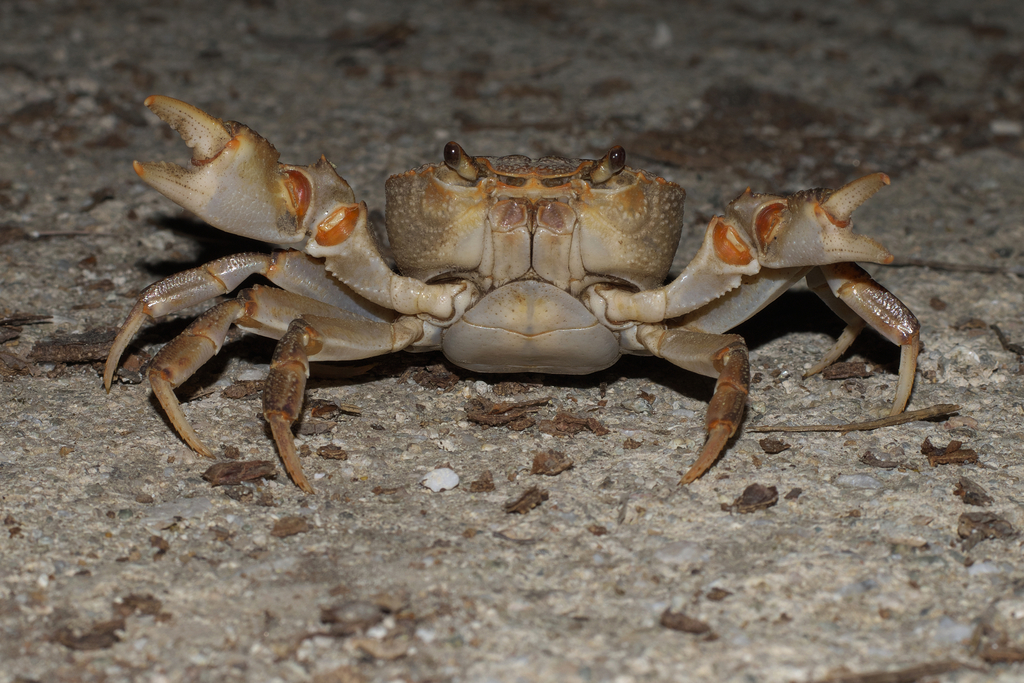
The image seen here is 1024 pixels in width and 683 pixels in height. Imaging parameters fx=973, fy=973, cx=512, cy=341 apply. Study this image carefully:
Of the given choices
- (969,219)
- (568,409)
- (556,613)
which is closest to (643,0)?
(969,219)

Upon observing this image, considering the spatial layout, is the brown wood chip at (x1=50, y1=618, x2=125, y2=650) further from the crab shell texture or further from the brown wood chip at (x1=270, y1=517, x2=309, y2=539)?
the crab shell texture

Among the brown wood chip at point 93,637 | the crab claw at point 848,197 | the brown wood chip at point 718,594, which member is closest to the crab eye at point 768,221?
the crab claw at point 848,197

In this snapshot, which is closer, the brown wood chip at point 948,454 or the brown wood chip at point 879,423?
the brown wood chip at point 948,454

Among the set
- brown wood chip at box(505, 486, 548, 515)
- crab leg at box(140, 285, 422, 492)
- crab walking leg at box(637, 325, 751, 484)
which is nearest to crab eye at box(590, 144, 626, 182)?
crab walking leg at box(637, 325, 751, 484)

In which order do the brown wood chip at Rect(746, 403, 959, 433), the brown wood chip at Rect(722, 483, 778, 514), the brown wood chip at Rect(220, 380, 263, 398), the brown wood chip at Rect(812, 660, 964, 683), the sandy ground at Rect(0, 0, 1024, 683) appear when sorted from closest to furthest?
1. the brown wood chip at Rect(812, 660, 964, 683)
2. the sandy ground at Rect(0, 0, 1024, 683)
3. the brown wood chip at Rect(722, 483, 778, 514)
4. the brown wood chip at Rect(746, 403, 959, 433)
5. the brown wood chip at Rect(220, 380, 263, 398)

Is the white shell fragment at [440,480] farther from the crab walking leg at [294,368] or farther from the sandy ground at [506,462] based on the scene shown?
the crab walking leg at [294,368]

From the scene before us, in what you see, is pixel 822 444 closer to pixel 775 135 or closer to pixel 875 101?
pixel 775 135
